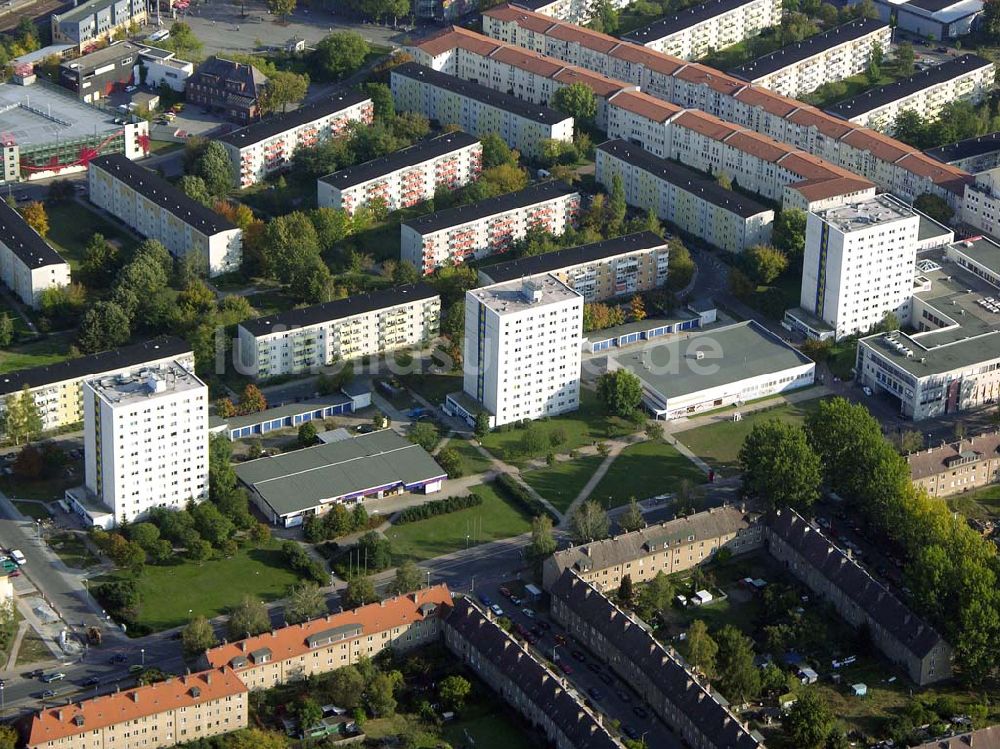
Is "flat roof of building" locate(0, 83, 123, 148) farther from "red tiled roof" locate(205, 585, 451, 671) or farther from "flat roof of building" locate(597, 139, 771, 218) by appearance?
"red tiled roof" locate(205, 585, 451, 671)

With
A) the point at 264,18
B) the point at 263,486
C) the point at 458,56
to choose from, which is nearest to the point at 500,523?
the point at 263,486

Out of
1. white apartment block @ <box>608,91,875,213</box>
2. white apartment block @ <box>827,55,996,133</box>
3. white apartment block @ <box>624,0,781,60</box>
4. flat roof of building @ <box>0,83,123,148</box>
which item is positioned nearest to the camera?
white apartment block @ <box>608,91,875,213</box>

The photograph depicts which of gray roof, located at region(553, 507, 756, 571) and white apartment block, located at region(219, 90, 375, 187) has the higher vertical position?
white apartment block, located at region(219, 90, 375, 187)

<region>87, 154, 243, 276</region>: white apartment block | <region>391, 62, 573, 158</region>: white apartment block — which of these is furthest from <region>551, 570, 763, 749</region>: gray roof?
<region>391, 62, 573, 158</region>: white apartment block

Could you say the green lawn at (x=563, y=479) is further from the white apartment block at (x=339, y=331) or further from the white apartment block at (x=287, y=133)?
the white apartment block at (x=287, y=133)

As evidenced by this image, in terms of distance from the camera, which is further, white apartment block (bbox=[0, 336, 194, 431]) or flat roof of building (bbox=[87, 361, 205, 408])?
white apartment block (bbox=[0, 336, 194, 431])

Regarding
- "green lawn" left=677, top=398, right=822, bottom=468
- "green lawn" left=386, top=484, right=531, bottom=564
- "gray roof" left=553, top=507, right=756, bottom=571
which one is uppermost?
"gray roof" left=553, top=507, right=756, bottom=571

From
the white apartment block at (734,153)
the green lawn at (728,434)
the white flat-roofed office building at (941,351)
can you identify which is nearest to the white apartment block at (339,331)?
the green lawn at (728,434)

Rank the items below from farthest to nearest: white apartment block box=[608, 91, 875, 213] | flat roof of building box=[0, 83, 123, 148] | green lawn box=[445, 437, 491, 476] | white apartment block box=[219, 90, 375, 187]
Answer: flat roof of building box=[0, 83, 123, 148] < white apartment block box=[219, 90, 375, 187] < white apartment block box=[608, 91, 875, 213] < green lawn box=[445, 437, 491, 476]

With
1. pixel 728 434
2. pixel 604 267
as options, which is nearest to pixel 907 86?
pixel 604 267
